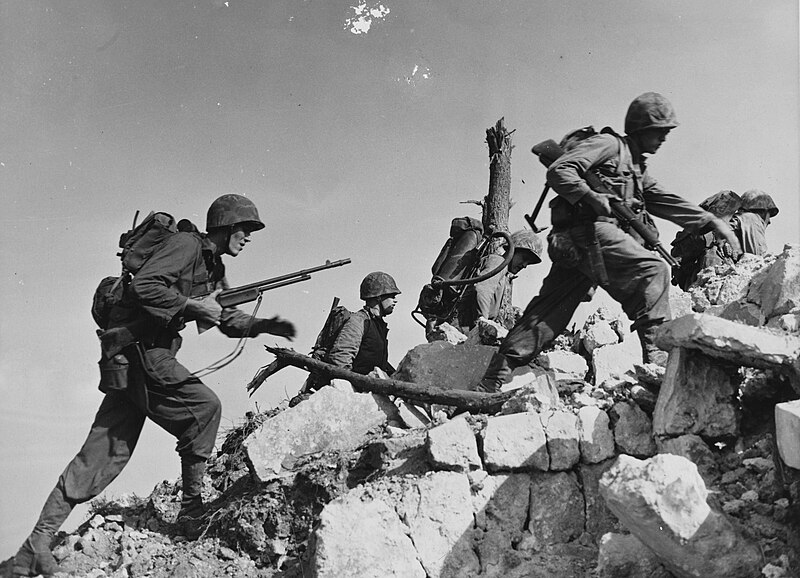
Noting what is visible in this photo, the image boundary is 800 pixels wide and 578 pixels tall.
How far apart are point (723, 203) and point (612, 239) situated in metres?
4.61

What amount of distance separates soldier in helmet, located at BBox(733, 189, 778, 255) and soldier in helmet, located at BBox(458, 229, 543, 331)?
2.43 meters

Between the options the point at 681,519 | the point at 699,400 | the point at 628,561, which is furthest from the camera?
the point at 699,400

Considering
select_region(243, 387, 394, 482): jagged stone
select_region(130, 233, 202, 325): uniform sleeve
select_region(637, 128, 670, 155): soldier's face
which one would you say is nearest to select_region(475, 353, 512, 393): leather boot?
select_region(243, 387, 394, 482): jagged stone

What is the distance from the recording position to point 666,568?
3842 millimetres

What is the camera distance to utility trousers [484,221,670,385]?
5652 mm

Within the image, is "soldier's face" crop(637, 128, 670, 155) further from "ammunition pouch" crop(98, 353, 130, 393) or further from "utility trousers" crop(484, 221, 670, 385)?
"ammunition pouch" crop(98, 353, 130, 393)

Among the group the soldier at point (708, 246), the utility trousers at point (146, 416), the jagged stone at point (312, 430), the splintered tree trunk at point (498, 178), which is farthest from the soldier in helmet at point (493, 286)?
the utility trousers at point (146, 416)

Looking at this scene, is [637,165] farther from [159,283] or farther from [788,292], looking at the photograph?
[159,283]

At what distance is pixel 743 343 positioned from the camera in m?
4.19

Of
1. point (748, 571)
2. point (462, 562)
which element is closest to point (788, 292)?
point (748, 571)

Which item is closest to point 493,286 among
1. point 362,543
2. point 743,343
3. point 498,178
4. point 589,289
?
point 589,289

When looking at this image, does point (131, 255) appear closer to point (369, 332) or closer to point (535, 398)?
point (535, 398)

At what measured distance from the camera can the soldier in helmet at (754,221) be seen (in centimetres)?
959

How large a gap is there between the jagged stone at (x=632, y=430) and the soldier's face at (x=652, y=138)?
83.9 inches
